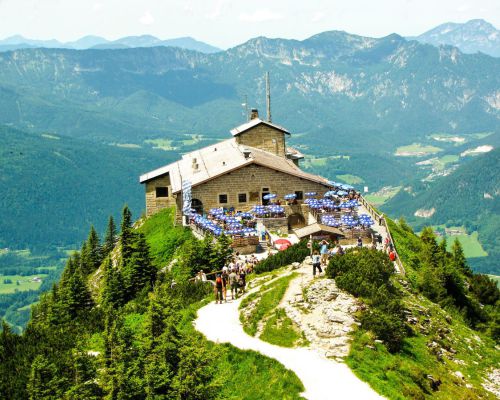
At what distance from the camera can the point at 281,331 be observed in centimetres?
3641

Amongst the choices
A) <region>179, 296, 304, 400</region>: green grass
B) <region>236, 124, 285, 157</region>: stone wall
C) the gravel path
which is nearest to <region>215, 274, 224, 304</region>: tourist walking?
the gravel path

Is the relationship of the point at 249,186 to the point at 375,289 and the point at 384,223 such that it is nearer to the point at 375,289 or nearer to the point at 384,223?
the point at 384,223

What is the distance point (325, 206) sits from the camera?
65.4 metres

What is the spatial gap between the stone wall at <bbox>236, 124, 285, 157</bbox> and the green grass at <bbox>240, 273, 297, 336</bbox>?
151 ft

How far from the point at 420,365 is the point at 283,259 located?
53.9 ft

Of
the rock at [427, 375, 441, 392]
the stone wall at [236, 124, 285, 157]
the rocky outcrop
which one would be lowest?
the rock at [427, 375, 441, 392]

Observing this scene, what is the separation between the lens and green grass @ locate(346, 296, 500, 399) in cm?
3133

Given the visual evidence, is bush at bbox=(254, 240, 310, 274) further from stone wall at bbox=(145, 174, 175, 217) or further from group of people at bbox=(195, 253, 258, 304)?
stone wall at bbox=(145, 174, 175, 217)

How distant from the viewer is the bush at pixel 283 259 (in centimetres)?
4912

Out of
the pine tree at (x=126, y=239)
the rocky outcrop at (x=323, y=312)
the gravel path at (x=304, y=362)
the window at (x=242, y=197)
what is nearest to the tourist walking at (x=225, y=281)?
the gravel path at (x=304, y=362)

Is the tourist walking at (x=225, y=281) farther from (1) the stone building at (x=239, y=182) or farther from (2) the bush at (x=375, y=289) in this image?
(1) the stone building at (x=239, y=182)

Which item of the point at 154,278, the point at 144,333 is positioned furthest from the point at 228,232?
the point at 144,333

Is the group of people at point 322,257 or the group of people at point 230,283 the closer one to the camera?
the group of people at point 322,257

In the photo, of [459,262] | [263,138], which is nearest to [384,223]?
[459,262]
